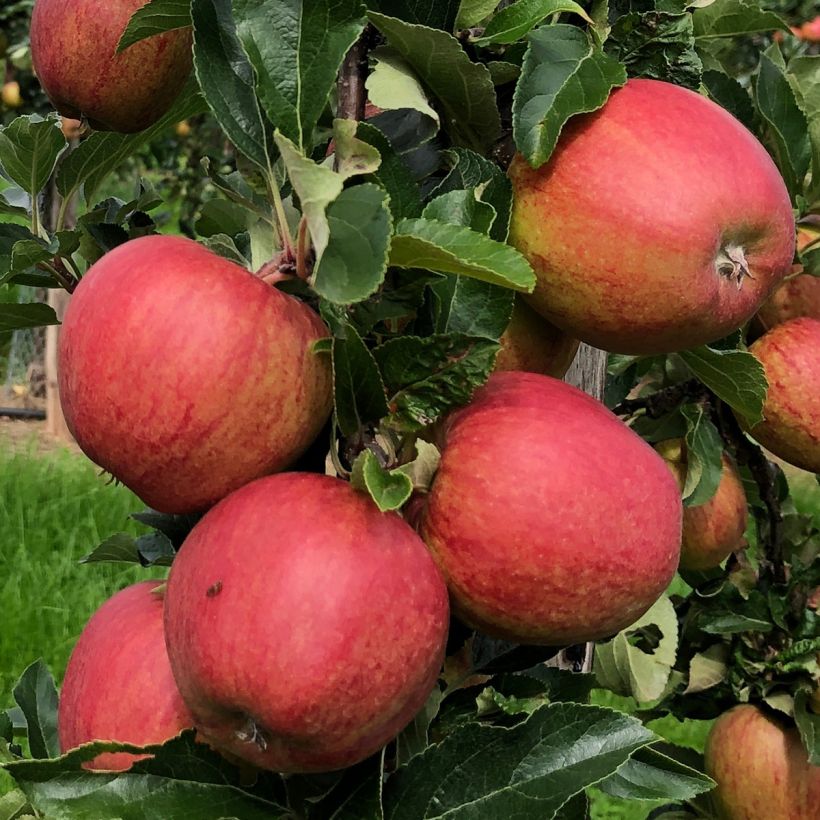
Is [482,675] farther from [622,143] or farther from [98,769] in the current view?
[622,143]

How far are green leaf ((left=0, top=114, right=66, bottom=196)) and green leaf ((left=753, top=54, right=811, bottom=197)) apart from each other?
2.17 ft

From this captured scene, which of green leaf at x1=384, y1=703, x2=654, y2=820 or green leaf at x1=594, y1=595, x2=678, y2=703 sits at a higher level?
green leaf at x1=384, y1=703, x2=654, y2=820

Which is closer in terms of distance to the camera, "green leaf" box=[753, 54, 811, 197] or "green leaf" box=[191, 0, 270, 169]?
"green leaf" box=[191, 0, 270, 169]

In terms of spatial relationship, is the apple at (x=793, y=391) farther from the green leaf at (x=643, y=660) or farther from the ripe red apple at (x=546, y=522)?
the ripe red apple at (x=546, y=522)

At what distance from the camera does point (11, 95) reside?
13.2 ft

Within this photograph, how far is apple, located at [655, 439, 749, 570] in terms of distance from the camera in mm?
1189

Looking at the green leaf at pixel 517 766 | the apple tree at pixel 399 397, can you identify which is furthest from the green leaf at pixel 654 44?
the green leaf at pixel 517 766

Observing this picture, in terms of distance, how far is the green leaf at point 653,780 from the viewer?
0.74 metres

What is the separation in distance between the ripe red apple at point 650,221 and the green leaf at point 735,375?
0.26 ft

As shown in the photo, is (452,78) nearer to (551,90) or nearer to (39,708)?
(551,90)

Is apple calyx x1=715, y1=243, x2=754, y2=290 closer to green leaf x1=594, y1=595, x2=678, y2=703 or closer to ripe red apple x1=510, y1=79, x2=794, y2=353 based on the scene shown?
ripe red apple x1=510, y1=79, x2=794, y2=353

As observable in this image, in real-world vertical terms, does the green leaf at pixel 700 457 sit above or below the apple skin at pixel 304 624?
below

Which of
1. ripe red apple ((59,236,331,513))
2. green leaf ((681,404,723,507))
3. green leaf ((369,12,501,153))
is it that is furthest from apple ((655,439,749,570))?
ripe red apple ((59,236,331,513))

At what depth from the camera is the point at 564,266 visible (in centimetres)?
67
